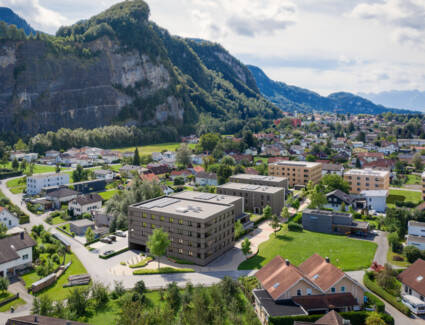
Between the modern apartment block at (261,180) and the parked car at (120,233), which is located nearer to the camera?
the parked car at (120,233)

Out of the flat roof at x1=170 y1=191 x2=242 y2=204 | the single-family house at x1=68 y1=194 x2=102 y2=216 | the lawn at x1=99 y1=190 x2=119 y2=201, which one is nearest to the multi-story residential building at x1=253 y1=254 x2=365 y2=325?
the flat roof at x1=170 y1=191 x2=242 y2=204

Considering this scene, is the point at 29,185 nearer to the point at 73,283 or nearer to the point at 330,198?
the point at 73,283

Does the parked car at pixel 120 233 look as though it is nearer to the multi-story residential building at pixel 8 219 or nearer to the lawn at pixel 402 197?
the multi-story residential building at pixel 8 219

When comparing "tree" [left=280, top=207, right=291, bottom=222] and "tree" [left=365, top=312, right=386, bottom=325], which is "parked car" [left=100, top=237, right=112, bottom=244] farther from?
"tree" [left=365, top=312, right=386, bottom=325]

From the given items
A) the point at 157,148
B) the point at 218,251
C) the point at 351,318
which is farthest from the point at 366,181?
the point at 157,148

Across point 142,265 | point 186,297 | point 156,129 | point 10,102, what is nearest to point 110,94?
point 156,129

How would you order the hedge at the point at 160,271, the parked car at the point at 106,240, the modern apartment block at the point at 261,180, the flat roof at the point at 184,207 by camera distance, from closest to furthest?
the hedge at the point at 160,271, the flat roof at the point at 184,207, the parked car at the point at 106,240, the modern apartment block at the point at 261,180

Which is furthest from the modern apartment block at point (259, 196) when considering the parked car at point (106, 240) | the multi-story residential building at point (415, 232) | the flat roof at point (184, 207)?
the parked car at point (106, 240)
